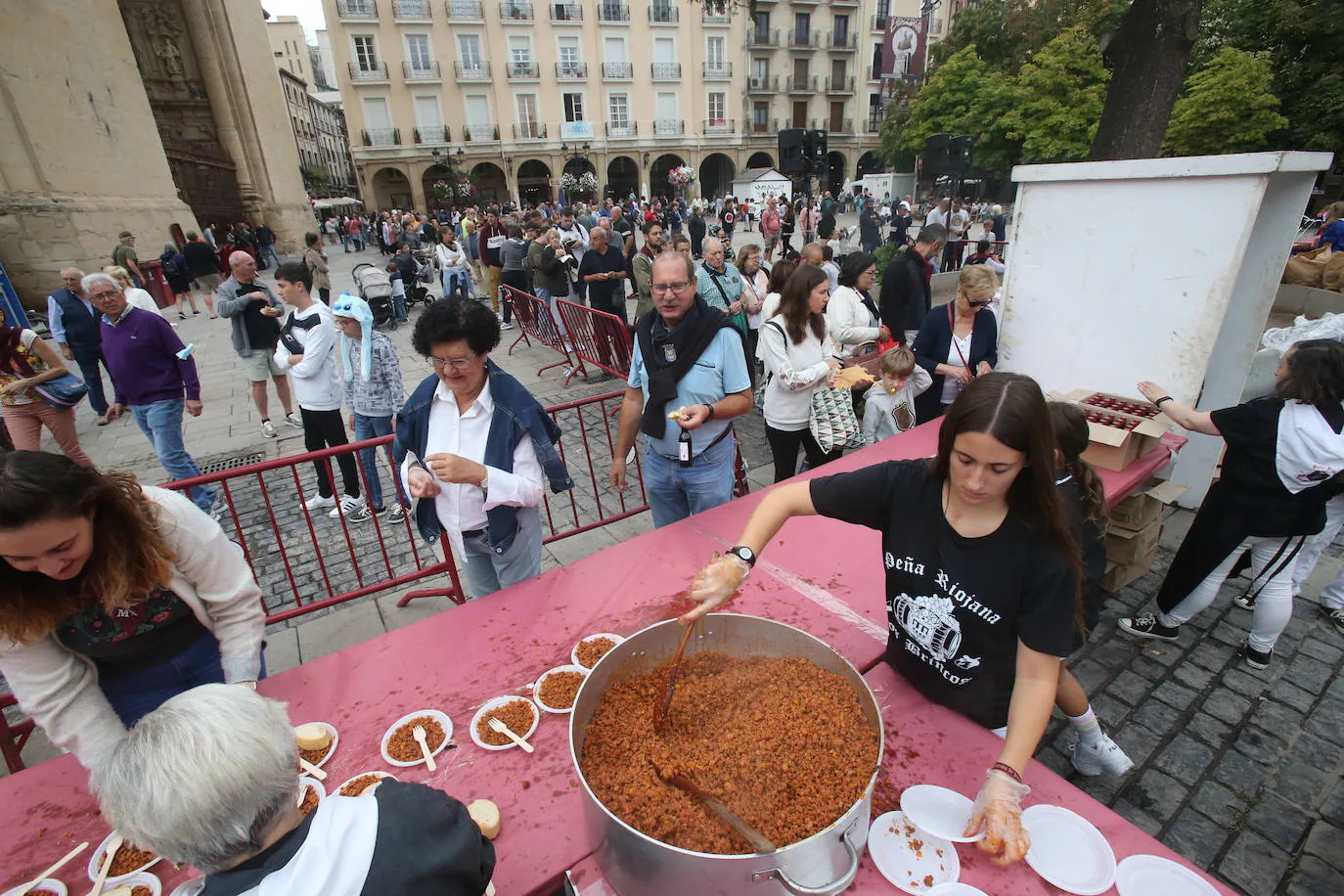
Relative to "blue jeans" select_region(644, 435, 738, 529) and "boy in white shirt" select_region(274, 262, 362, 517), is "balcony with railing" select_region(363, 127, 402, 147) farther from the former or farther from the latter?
"blue jeans" select_region(644, 435, 738, 529)

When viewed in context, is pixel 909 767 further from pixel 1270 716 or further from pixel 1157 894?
pixel 1270 716

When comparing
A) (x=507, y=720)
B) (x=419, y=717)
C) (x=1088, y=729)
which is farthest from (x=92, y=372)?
(x=1088, y=729)

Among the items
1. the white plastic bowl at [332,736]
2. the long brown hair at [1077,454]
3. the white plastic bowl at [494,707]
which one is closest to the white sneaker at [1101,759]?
the long brown hair at [1077,454]

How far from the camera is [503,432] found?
268cm

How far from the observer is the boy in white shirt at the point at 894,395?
4.86m

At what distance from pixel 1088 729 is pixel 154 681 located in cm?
373

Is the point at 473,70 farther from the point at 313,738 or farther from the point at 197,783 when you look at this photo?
the point at 197,783

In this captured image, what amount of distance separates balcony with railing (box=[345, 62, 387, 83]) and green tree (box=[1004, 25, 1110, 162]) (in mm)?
36553

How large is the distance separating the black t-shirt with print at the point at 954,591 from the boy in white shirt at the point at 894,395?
3.03 metres

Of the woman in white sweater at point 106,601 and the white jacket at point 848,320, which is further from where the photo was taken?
the white jacket at point 848,320

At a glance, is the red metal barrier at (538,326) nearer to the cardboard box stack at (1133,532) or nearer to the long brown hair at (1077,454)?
the cardboard box stack at (1133,532)

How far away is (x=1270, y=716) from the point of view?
3.21 metres

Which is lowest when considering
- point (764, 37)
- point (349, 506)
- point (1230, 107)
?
point (349, 506)

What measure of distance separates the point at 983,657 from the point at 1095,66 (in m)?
35.5
